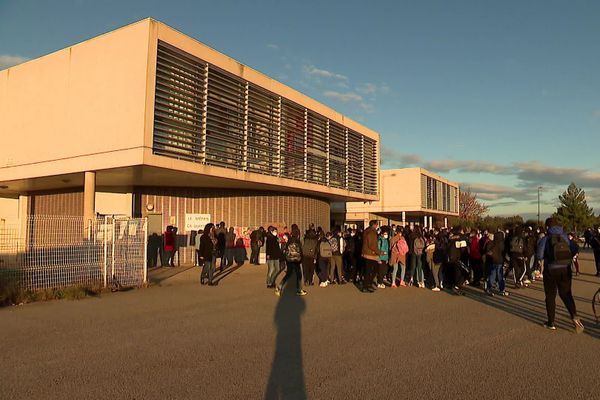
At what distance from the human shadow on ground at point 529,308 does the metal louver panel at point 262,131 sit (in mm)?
10092

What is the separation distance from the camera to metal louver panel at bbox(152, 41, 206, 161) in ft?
49.9

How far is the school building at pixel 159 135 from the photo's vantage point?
15.1 m

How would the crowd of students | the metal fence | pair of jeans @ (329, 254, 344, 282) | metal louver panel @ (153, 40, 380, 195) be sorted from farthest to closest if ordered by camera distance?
metal louver panel @ (153, 40, 380, 195)
pair of jeans @ (329, 254, 344, 282)
the crowd of students
the metal fence

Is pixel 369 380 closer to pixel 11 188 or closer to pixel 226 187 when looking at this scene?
pixel 226 187

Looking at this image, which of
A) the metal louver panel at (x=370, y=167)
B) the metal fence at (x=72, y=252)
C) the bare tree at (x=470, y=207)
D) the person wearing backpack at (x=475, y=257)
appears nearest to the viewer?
the metal fence at (x=72, y=252)

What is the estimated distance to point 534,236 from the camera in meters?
15.1

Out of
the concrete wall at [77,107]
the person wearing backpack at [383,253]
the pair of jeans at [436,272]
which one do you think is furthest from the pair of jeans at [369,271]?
the concrete wall at [77,107]

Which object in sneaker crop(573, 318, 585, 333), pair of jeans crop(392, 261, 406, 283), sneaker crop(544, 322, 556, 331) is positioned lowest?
sneaker crop(544, 322, 556, 331)

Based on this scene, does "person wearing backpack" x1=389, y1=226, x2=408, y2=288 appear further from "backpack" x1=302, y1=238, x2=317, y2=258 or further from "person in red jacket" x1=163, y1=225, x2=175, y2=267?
"person in red jacket" x1=163, y1=225, x2=175, y2=267

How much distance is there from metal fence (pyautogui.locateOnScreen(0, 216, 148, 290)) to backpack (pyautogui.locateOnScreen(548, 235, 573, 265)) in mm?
9943

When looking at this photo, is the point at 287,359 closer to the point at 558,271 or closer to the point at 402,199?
the point at 558,271

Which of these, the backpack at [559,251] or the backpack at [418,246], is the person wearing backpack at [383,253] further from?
the backpack at [559,251]

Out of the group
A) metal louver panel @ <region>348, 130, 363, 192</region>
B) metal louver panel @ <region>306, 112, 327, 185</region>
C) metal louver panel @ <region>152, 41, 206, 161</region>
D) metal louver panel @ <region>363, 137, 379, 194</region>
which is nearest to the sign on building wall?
metal louver panel @ <region>152, 41, 206, 161</region>

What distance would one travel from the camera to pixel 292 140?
22.0 m
